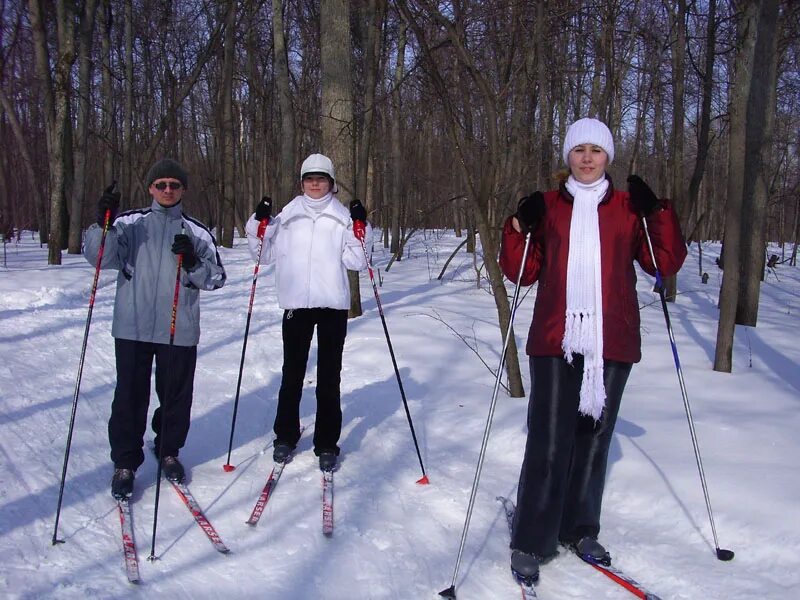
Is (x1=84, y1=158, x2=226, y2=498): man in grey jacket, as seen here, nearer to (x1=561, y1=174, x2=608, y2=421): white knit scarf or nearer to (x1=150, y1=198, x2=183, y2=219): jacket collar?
(x1=150, y1=198, x2=183, y2=219): jacket collar

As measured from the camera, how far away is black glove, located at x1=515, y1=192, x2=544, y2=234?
9.59 ft

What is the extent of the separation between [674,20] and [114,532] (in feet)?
42.0

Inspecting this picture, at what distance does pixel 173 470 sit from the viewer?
3.87m

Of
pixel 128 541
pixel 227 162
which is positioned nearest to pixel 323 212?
pixel 128 541

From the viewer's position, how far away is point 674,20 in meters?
12.2

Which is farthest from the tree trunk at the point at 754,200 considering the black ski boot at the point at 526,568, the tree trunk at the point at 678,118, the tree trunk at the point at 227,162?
the tree trunk at the point at 227,162

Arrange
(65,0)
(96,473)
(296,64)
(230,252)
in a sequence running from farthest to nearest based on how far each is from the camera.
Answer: (296,64) → (230,252) → (65,0) → (96,473)

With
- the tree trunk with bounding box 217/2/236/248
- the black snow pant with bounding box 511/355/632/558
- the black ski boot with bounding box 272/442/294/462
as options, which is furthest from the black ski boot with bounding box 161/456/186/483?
the tree trunk with bounding box 217/2/236/248

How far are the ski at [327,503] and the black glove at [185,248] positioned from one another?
60.8 inches

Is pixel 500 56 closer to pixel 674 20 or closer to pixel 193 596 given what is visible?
pixel 674 20

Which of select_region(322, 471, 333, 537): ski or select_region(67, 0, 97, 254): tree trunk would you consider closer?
select_region(322, 471, 333, 537): ski

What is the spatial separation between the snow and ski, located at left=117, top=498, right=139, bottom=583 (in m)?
0.04

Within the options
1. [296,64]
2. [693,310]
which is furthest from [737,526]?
[296,64]

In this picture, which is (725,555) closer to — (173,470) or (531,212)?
(531,212)
